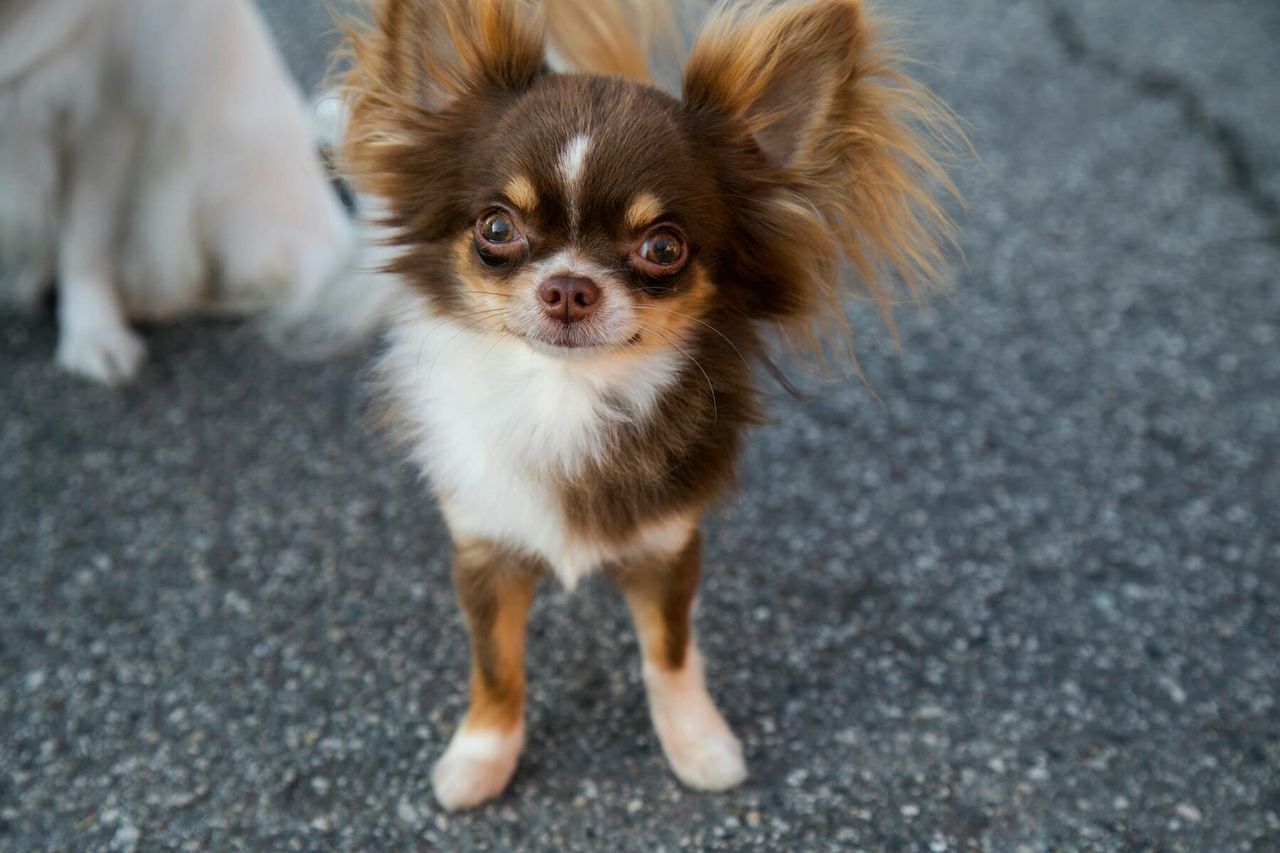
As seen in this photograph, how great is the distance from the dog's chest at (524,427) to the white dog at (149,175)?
4.66 feet

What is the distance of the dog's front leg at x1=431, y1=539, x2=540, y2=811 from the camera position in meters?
1.82

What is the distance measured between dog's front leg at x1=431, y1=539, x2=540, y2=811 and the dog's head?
41 cm

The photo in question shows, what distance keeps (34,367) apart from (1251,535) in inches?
119

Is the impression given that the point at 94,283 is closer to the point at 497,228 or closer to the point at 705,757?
the point at 497,228

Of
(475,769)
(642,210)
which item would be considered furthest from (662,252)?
(475,769)

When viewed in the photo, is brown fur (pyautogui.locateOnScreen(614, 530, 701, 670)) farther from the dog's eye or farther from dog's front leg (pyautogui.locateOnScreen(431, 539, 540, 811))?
the dog's eye

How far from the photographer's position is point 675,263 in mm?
1555

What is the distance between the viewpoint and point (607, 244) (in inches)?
59.6

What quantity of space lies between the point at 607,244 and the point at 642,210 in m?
0.06

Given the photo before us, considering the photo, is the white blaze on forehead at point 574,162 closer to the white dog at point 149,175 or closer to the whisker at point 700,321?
the whisker at point 700,321

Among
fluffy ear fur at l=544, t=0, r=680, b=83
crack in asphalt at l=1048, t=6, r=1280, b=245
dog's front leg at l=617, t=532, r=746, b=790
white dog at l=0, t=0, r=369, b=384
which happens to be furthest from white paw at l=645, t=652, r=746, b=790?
crack in asphalt at l=1048, t=6, r=1280, b=245

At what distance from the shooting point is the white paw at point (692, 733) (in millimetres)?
1990

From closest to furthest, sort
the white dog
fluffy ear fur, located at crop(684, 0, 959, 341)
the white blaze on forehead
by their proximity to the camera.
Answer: the white blaze on forehead
fluffy ear fur, located at crop(684, 0, 959, 341)
the white dog

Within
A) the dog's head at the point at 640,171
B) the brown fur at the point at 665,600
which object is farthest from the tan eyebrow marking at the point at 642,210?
the brown fur at the point at 665,600
